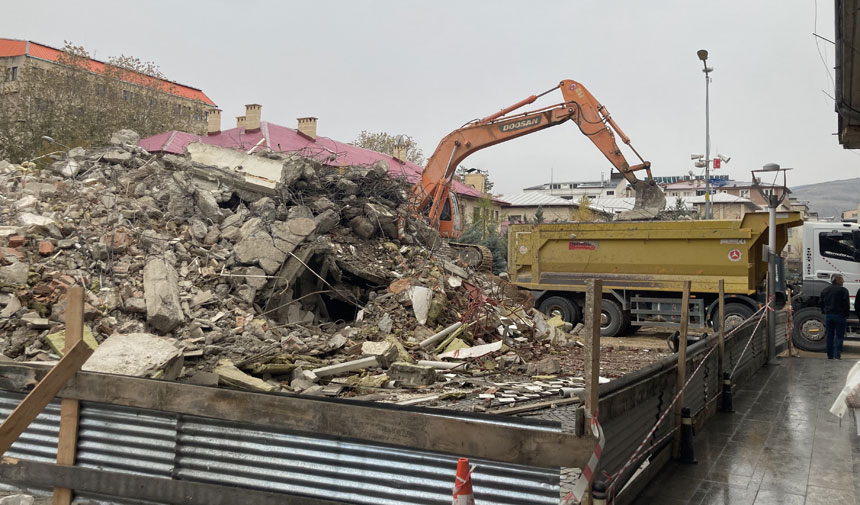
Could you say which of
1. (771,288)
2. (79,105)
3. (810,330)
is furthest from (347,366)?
(79,105)

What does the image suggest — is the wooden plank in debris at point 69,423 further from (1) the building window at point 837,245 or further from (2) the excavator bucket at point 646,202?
(1) the building window at point 837,245

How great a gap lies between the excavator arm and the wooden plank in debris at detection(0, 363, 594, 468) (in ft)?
43.7

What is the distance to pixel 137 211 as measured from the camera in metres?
10.9

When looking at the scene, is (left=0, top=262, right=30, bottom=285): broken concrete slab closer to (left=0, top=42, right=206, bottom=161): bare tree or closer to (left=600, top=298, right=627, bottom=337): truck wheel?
(left=600, top=298, right=627, bottom=337): truck wheel

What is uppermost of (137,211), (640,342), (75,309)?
(137,211)

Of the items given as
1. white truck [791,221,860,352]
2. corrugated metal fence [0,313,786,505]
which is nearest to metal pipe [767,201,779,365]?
white truck [791,221,860,352]

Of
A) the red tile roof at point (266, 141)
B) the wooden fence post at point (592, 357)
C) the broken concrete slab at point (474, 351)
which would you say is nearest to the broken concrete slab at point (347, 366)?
the broken concrete slab at point (474, 351)

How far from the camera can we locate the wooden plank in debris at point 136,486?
3086mm

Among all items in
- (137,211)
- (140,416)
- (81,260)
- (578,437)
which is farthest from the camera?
(137,211)

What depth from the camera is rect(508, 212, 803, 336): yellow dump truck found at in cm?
1388

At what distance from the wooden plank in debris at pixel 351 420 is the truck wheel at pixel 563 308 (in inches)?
524

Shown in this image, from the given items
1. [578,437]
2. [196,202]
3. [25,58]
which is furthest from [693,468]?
[25,58]

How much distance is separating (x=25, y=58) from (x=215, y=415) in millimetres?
60047

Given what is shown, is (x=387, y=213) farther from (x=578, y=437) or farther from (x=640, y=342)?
(x=578, y=437)
